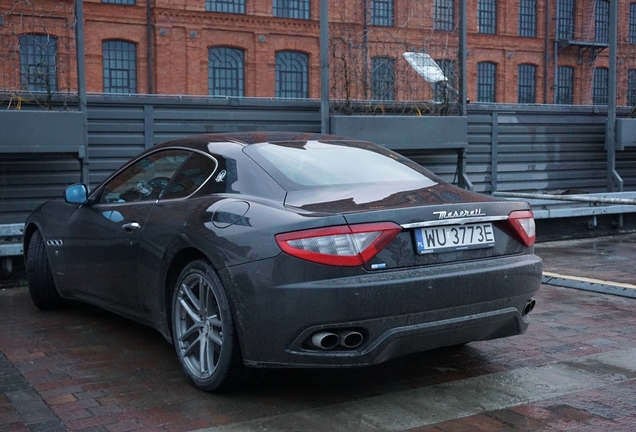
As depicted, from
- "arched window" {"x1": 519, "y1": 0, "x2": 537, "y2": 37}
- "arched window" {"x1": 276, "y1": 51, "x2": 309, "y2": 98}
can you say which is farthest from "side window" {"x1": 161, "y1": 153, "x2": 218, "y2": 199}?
"arched window" {"x1": 519, "y1": 0, "x2": 537, "y2": 37}

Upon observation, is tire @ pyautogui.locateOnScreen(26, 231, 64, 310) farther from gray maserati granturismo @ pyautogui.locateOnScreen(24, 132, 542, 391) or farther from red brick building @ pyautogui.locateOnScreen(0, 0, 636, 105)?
red brick building @ pyautogui.locateOnScreen(0, 0, 636, 105)

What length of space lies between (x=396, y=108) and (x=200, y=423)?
9618 millimetres

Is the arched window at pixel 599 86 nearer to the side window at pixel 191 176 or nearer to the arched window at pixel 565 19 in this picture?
the arched window at pixel 565 19

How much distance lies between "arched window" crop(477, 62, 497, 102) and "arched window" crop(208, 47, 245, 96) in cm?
1350

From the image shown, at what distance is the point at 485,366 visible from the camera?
202 inches

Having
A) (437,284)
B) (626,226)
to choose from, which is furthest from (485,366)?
(626,226)

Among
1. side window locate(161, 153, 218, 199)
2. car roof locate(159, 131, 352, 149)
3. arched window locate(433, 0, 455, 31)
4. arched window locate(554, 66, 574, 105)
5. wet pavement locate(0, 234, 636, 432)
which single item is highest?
arched window locate(554, 66, 574, 105)

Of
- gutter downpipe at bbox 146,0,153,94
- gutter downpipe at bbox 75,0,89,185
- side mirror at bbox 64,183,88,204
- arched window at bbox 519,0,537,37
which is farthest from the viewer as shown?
arched window at bbox 519,0,537,37

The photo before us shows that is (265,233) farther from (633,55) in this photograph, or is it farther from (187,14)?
(187,14)

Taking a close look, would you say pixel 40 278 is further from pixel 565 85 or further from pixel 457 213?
pixel 565 85

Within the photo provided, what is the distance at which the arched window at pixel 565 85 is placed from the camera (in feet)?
151

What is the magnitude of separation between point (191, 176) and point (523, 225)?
2060 mm

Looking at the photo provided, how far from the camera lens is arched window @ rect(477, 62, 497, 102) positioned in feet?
144

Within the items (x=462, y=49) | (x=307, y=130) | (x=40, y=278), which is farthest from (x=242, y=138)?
(x=462, y=49)
